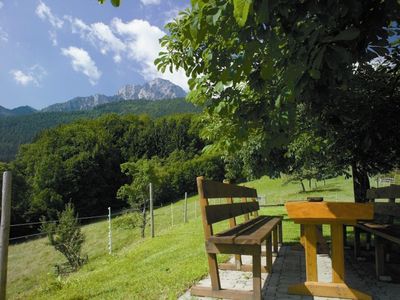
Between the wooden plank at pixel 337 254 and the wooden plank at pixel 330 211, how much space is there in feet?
0.64

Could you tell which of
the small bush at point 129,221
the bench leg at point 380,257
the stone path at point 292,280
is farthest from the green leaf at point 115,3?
the small bush at point 129,221

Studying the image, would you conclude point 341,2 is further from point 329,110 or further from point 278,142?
point 329,110

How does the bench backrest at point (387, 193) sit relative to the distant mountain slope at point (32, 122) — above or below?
below

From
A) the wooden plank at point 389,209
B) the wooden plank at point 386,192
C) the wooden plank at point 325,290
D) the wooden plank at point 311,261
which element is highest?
the wooden plank at point 386,192

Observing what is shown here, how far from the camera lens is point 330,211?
4176 millimetres

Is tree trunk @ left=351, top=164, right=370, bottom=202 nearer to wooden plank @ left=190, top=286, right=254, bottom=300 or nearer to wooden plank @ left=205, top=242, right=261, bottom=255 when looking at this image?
wooden plank @ left=190, top=286, right=254, bottom=300

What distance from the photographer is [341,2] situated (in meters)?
2.97

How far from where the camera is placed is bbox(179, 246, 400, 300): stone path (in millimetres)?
4398

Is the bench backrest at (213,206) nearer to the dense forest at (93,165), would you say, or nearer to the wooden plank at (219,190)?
the wooden plank at (219,190)

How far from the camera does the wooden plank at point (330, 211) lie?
13.3 ft

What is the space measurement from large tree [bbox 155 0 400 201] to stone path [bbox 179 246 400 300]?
1.75m

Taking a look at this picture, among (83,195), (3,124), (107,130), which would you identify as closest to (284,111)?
(83,195)

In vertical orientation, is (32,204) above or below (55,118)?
below

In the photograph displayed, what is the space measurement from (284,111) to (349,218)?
1457 mm
